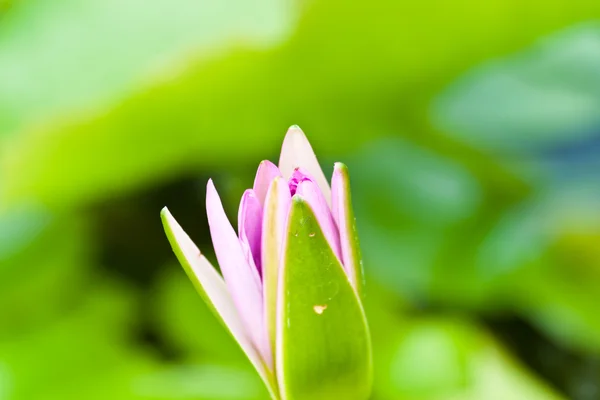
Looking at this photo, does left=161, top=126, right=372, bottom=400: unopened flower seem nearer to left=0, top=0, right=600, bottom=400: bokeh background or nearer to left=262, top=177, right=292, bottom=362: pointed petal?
left=262, top=177, right=292, bottom=362: pointed petal

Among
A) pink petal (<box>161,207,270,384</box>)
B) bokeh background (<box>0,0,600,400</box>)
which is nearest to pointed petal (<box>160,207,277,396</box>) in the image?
pink petal (<box>161,207,270,384</box>)

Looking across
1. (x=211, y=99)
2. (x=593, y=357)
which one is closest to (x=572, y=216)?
(x=593, y=357)

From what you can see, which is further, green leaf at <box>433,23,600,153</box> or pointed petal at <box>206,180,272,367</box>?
green leaf at <box>433,23,600,153</box>

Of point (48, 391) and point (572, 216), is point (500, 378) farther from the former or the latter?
point (48, 391)

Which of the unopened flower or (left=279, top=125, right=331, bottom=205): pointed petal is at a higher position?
(left=279, top=125, right=331, bottom=205): pointed petal

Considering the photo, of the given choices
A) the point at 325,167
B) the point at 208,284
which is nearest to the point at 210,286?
the point at 208,284

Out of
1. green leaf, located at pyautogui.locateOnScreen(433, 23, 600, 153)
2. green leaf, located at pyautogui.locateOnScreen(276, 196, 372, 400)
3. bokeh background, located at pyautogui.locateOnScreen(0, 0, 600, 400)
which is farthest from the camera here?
green leaf, located at pyautogui.locateOnScreen(433, 23, 600, 153)

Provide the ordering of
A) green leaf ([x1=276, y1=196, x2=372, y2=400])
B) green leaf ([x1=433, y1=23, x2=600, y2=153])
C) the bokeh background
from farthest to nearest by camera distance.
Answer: green leaf ([x1=433, y1=23, x2=600, y2=153]) < the bokeh background < green leaf ([x1=276, y1=196, x2=372, y2=400])

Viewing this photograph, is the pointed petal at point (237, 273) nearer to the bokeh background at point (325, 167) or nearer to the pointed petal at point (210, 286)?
the pointed petal at point (210, 286)
